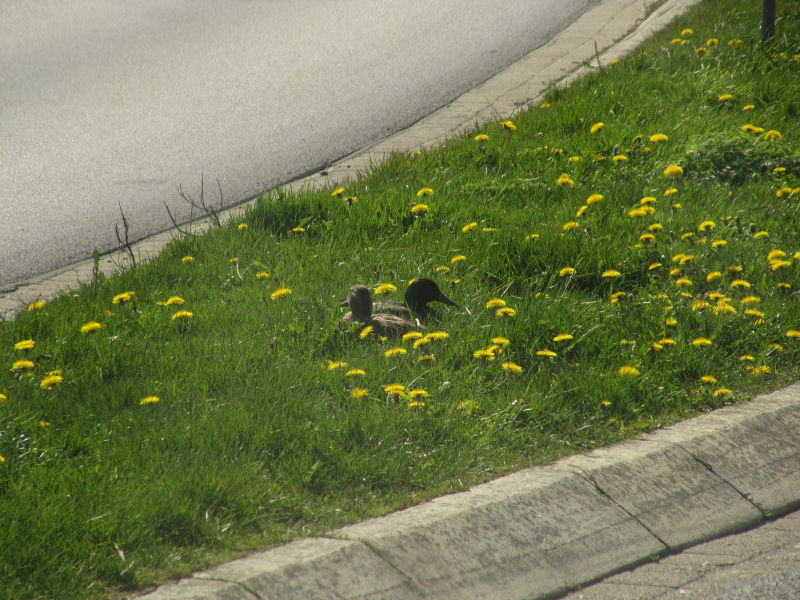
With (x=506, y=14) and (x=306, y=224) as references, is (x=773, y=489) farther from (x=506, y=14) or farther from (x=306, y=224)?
(x=506, y=14)

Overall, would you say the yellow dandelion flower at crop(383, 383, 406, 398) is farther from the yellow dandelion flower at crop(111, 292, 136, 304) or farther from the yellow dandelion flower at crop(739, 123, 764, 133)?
the yellow dandelion flower at crop(739, 123, 764, 133)

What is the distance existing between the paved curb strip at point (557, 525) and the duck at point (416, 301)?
1.20 metres

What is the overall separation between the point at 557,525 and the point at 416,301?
1576mm

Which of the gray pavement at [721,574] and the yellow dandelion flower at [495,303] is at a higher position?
the yellow dandelion flower at [495,303]

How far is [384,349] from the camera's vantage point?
4.14 metres

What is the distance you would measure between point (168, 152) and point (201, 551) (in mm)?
4983

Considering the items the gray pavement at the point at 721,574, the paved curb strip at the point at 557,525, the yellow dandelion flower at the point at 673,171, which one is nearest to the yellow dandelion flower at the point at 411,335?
the paved curb strip at the point at 557,525

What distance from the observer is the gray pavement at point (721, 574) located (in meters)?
2.82

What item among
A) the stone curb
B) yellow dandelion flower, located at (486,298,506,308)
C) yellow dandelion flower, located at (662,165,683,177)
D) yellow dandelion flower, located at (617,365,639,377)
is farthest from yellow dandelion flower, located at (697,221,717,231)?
the stone curb

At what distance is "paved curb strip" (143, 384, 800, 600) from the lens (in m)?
2.69

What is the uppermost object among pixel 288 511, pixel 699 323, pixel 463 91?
pixel 463 91

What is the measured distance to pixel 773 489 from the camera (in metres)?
3.41

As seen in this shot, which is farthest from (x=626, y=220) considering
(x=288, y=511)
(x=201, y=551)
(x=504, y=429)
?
(x=201, y=551)

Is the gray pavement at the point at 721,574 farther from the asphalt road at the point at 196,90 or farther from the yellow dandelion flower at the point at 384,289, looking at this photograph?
the asphalt road at the point at 196,90
